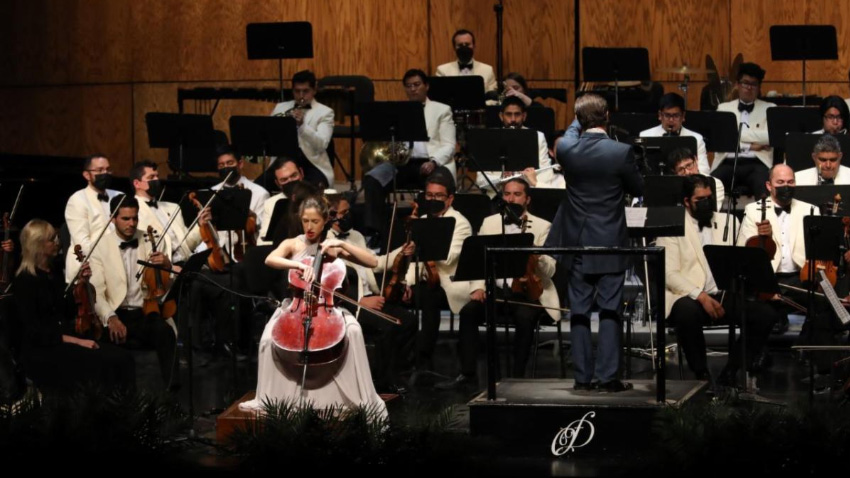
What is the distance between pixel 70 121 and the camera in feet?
39.8

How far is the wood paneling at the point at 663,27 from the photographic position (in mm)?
11797

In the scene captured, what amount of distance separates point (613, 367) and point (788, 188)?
230 centimetres

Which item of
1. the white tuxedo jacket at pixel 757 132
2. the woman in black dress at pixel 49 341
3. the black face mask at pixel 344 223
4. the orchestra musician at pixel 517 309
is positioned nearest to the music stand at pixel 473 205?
the orchestra musician at pixel 517 309

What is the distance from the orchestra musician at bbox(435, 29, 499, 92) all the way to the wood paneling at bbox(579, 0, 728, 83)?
5.59ft

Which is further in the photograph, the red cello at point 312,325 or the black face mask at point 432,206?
the black face mask at point 432,206

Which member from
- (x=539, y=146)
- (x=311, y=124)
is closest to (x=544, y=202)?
(x=539, y=146)

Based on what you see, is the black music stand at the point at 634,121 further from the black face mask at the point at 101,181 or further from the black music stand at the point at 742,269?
the black face mask at the point at 101,181

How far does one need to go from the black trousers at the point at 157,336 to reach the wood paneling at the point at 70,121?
5169 millimetres

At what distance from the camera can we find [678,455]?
4145 millimetres

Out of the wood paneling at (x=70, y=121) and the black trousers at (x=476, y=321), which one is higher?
the wood paneling at (x=70, y=121)

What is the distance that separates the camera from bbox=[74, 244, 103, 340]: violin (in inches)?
263

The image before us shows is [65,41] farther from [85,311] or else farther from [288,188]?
[85,311]

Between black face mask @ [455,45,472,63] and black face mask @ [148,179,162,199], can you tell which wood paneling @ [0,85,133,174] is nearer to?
black face mask @ [455,45,472,63]

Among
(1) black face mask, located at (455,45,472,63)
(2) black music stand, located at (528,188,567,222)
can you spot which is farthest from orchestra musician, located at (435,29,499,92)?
(2) black music stand, located at (528,188,567,222)
